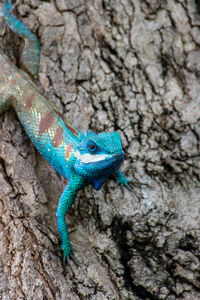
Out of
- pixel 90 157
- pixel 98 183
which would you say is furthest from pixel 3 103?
pixel 98 183

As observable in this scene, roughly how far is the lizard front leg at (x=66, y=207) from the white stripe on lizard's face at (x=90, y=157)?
0.71 ft

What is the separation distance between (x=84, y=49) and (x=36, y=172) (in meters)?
1.63

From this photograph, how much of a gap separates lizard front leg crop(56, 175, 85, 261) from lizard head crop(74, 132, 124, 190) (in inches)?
4.9

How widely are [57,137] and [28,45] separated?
1.26 metres

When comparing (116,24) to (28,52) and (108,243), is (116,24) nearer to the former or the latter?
(28,52)

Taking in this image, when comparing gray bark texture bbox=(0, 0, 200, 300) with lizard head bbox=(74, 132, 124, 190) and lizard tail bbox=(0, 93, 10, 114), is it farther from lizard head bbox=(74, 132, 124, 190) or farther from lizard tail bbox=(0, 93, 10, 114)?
lizard head bbox=(74, 132, 124, 190)

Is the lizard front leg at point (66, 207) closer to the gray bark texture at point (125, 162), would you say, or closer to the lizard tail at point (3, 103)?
the gray bark texture at point (125, 162)

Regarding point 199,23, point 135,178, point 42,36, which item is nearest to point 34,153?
point 135,178

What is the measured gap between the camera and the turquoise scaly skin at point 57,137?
3461 mm

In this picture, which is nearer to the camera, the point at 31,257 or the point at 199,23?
the point at 31,257

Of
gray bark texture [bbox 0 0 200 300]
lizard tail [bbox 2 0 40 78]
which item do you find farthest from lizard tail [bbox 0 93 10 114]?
lizard tail [bbox 2 0 40 78]

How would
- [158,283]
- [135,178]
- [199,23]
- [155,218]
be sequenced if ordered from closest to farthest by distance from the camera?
[158,283]
[155,218]
[135,178]
[199,23]

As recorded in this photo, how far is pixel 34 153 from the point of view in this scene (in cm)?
419

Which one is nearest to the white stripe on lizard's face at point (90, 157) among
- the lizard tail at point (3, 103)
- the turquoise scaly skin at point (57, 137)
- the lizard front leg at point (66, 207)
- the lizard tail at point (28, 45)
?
the turquoise scaly skin at point (57, 137)
